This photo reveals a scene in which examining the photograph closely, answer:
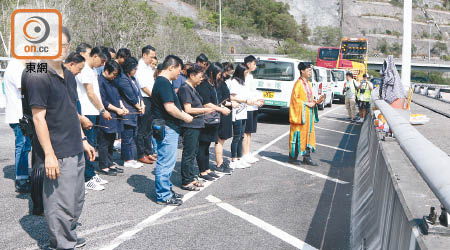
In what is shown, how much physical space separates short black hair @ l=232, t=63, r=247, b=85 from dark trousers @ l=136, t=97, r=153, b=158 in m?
1.83

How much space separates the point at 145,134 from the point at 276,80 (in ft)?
22.0

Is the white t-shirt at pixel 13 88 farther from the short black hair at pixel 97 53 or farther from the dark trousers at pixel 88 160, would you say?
the short black hair at pixel 97 53

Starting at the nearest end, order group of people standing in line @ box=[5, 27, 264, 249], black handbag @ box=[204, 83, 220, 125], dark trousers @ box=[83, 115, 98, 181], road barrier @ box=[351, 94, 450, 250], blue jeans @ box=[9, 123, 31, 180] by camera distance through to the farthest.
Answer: road barrier @ box=[351, 94, 450, 250], group of people standing in line @ box=[5, 27, 264, 249], blue jeans @ box=[9, 123, 31, 180], dark trousers @ box=[83, 115, 98, 181], black handbag @ box=[204, 83, 220, 125]

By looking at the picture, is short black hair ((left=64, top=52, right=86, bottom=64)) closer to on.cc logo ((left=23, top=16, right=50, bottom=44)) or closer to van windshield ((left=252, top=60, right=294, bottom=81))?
on.cc logo ((left=23, top=16, right=50, bottom=44))

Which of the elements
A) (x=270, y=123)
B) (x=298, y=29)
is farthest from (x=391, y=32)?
(x=270, y=123)

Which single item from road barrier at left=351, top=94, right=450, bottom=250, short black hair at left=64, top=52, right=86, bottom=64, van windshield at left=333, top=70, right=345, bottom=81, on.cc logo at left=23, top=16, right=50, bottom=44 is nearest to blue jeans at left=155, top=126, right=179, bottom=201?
short black hair at left=64, top=52, right=86, bottom=64

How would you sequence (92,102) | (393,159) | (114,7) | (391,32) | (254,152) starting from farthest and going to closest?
1. (391,32)
2. (114,7)
3. (254,152)
4. (92,102)
5. (393,159)

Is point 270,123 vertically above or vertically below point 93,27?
below

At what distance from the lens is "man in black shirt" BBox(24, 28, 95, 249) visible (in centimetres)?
391

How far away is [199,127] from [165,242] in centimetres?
231

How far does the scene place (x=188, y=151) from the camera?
6.71 m

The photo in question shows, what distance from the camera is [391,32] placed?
5241 inches

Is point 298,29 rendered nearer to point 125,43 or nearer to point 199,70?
point 125,43

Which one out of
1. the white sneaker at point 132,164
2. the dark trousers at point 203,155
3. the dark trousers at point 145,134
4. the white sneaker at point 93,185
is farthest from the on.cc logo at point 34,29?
the dark trousers at point 203,155
